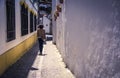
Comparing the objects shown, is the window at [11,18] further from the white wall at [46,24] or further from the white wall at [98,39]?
the white wall at [46,24]

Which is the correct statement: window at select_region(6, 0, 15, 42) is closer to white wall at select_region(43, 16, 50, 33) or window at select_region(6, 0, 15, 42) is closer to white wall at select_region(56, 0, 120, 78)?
white wall at select_region(56, 0, 120, 78)

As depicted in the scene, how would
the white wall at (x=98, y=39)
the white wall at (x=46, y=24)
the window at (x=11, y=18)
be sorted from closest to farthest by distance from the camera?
the white wall at (x=98, y=39) < the window at (x=11, y=18) < the white wall at (x=46, y=24)

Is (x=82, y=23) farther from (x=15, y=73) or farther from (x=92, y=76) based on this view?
(x=15, y=73)

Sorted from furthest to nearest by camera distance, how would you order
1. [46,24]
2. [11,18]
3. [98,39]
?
[46,24], [11,18], [98,39]

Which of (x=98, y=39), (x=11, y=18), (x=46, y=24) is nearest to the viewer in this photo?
(x=98, y=39)

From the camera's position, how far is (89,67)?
6762 mm

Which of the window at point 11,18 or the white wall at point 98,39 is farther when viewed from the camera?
the window at point 11,18

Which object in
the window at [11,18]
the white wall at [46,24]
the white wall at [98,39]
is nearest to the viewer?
the white wall at [98,39]

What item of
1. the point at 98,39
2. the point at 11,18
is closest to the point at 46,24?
the point at 11,18

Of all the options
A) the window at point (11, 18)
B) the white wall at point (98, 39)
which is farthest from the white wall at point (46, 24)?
the white wall at point (98, 39)

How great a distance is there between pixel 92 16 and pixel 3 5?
4.17m

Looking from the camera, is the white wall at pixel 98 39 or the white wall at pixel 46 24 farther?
the white wall at pixel 46 24

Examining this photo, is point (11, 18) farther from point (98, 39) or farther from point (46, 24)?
point (46, 24)

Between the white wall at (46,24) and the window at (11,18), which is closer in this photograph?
the window at (11,18)
